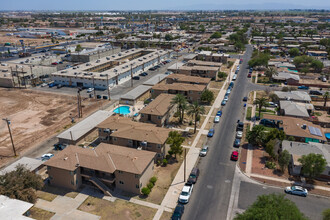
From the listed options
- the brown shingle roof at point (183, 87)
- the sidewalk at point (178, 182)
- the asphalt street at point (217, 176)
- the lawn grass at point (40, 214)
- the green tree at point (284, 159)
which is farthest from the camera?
the brown shingle roof at point (183, 87)

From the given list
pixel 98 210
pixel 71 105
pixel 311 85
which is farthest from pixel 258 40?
pixel 98 210

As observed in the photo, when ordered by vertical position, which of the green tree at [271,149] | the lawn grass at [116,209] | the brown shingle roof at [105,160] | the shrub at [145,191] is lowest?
the lawn grass at [116,209]

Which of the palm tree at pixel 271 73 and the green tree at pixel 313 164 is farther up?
the palm tree at pixel 271 73

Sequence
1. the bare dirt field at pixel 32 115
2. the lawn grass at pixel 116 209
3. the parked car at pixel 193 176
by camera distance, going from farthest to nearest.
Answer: the bare dirt field at pixel 32 115
the parked car at pixel 193 176
the lawn grass at pixel 116 209

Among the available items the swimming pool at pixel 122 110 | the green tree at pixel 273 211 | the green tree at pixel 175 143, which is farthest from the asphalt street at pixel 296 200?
the swimming pool at pixel 122 110

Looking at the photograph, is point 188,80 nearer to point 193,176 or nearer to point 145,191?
point 193,176

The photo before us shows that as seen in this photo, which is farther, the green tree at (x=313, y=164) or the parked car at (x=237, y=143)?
the parked car at (x=237, y=143)

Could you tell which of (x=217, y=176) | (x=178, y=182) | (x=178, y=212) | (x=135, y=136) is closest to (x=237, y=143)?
(x=217, y=176)

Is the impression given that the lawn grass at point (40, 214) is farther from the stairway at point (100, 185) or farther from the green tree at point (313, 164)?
the green tree at point (313, 164)
